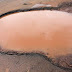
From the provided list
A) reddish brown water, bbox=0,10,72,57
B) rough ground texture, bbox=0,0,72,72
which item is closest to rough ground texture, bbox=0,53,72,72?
rough ground texture, bbox=0,0,72,72

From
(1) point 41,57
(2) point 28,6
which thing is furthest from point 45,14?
(1) point 41,57

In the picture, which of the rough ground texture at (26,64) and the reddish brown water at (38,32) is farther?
the reddish brown water at (38,32)

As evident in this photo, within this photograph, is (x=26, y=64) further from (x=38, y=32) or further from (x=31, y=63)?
(x=38, y=32)

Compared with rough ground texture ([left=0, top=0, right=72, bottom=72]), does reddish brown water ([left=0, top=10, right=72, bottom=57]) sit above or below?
above

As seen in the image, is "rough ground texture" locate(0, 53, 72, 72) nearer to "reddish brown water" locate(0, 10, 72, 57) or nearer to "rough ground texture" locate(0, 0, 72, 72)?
"rough ground texture" locate(0, 0, 72, 72)

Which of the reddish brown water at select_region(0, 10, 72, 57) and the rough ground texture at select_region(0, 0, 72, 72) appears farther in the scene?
the reddish brown water at select_region(0, 10, 72, 57)

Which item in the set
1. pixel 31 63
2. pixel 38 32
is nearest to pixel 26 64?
pixel 31 63

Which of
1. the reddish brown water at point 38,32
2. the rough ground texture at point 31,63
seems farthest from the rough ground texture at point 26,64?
the reddish brown water at point 38,32

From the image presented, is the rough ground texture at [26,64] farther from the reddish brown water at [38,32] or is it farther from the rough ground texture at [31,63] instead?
the reddish brown water at [38,32]

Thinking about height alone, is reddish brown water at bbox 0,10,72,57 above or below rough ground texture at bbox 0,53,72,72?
above
